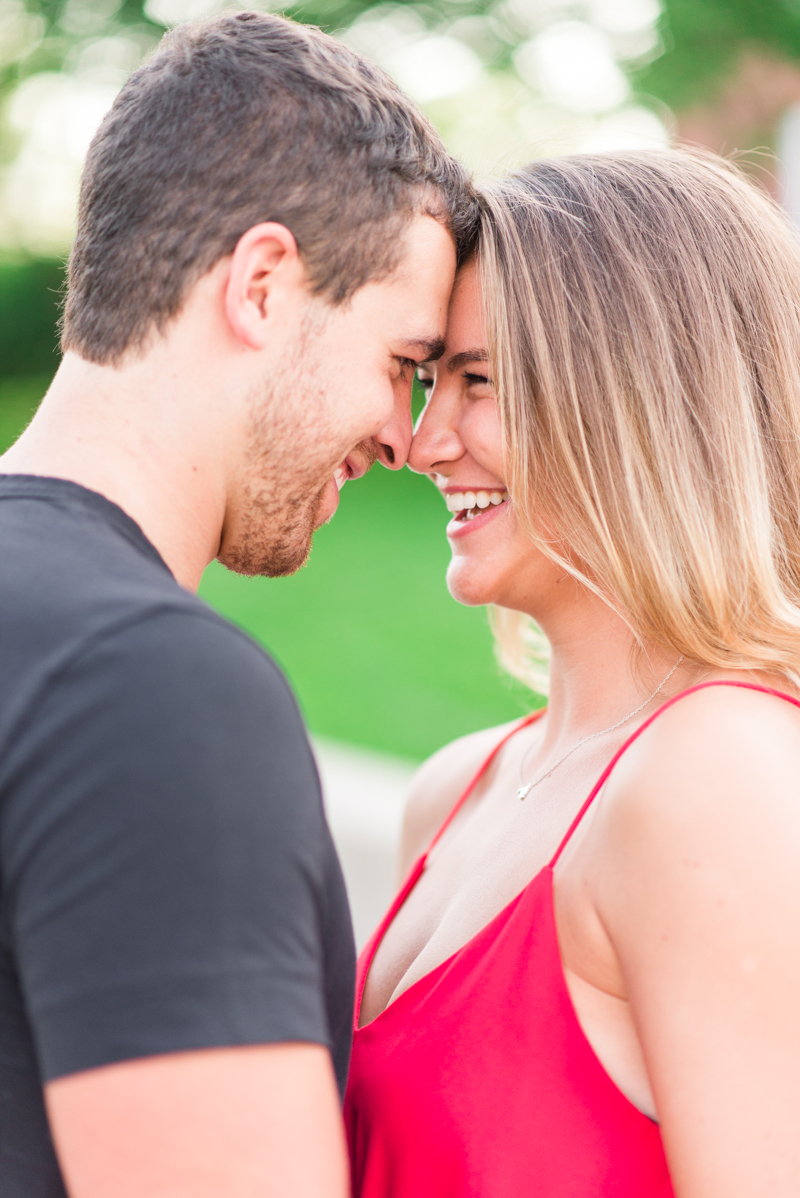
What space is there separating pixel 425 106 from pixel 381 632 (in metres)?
8.57

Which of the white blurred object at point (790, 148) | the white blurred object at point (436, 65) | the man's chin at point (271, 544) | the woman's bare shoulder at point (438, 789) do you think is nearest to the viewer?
the man's chin at point (271, 544)

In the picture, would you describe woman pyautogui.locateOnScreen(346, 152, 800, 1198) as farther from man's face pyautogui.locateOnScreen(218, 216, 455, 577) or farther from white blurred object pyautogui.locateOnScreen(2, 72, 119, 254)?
white blurred object pyautogui.locateOnScreen(2, 72, 119, 254)

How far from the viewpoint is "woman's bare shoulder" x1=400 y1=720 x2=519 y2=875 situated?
2650 mm

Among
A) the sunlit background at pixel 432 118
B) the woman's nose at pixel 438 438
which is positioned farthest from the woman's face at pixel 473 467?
the sunlit background at pixel 432 118

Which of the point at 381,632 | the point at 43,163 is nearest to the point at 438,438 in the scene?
the point at 381,632

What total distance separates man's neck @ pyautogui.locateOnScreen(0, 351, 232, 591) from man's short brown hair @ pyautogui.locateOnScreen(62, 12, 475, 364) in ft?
0.20

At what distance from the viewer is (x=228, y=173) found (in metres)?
1.68

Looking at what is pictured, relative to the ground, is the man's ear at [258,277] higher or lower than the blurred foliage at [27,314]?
higher

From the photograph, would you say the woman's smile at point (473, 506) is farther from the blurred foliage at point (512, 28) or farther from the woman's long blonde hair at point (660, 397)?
the blurred foliage at point (512, 28)

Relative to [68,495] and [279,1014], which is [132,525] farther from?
[279,1014]

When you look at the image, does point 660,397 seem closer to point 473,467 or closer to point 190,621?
point 473,467

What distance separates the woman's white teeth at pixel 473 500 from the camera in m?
2.26

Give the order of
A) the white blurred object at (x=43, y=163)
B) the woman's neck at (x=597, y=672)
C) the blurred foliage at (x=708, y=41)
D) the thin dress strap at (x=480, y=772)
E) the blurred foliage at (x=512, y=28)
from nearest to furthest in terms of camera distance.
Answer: the woman's neck at (x=597, y=672)
the thin dress strap at (x=480, y=772)
the blurred foliage at (x=708, y=41)
the blurred foliage at (x=512, y=28)
the white blurred object at (x=43, y=163)

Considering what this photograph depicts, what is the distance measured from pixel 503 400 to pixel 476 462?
21 centimetres
